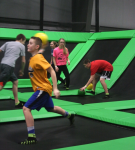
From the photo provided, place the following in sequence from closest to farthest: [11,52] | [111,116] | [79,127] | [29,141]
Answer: [29,141], [79,127], [111,116], [11,52]

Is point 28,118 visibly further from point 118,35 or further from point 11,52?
point 118,35

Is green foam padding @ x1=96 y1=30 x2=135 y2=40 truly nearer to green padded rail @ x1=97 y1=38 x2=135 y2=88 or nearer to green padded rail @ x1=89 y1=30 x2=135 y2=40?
green padded rail @ x1=89 y1=30 x2=135 y2=40

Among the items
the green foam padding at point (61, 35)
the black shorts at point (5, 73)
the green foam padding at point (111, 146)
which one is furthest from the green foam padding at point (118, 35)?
the green foam padding at point (111, 146)

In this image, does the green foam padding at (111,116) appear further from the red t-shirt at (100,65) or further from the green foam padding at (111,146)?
the red t-shirt at (100,65)

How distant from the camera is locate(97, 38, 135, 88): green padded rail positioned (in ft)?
27.7

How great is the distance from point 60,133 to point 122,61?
18.4ft

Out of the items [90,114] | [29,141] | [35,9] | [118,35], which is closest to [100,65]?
[90,114]

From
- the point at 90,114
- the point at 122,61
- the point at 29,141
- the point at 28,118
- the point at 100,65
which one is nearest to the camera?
the point at 29,141

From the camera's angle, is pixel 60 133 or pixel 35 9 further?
pixel 35 9

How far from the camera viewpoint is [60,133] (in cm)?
374

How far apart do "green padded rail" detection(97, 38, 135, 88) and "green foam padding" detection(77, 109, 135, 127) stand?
340 cm

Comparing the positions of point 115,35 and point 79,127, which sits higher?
point 115,35

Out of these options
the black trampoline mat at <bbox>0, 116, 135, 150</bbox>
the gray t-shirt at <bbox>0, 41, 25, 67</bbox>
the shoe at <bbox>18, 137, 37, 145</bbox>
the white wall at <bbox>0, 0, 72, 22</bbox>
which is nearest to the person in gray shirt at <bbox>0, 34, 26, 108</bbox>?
the gray t-shirt at <bbox>0, 41, 25, 67</bbox>

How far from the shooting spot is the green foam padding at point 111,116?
418 centimetres
